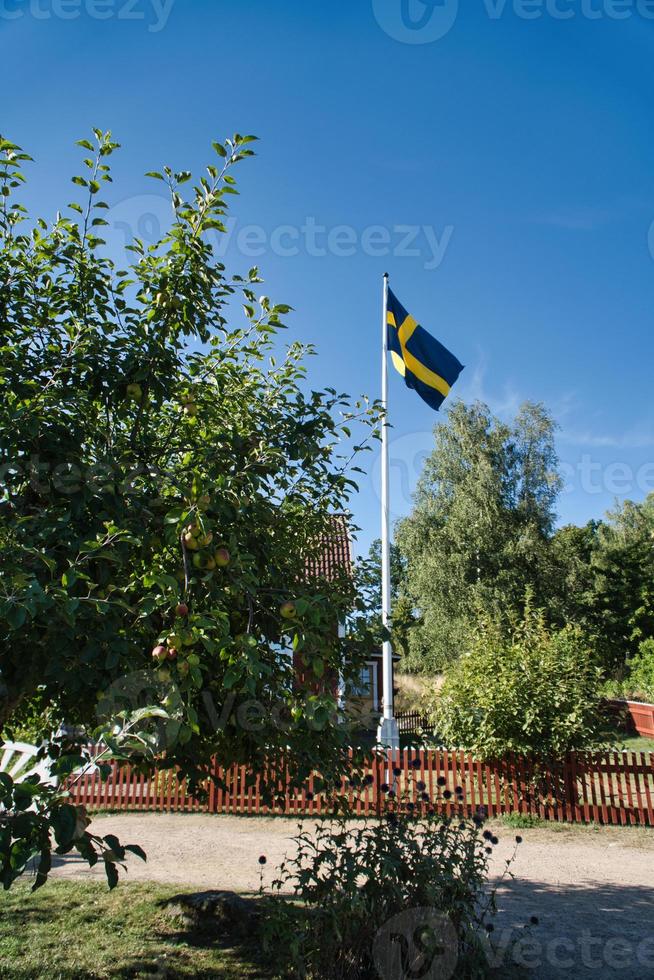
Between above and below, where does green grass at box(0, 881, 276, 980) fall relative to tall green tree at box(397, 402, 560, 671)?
below

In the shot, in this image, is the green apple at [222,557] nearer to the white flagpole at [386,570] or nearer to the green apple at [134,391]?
the green apple at [134,391]

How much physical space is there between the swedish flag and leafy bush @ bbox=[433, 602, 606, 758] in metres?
5.59

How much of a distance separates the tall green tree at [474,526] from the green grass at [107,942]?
19370mm

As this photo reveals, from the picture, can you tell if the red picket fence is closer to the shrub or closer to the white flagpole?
the white flagpole

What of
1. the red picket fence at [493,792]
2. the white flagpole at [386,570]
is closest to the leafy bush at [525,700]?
the red picket fence at [493,792]

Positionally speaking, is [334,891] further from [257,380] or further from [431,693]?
[431,693]

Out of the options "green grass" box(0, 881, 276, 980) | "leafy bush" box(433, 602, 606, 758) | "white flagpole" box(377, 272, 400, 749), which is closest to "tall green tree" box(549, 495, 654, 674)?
"white flagpole" box(377, 272, 400, 749)

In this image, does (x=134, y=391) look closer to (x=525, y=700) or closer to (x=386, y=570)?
(x=386, y=570)

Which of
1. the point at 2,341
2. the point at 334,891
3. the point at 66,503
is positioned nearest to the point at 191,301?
the point at 2,341

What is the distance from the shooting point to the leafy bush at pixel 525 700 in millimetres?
9531

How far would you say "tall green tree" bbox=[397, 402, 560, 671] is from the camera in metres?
25.5

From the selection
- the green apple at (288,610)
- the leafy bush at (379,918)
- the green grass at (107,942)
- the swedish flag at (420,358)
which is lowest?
the green grass at (107,942)

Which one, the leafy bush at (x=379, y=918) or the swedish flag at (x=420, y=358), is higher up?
the swedish flag at (x=420, y=358)

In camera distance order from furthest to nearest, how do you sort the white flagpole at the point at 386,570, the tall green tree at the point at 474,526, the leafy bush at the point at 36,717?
the tall green tree at the point at 474,526 < the white flagpole at the point at 386,570 < the leafy bush at the point at 36,717
